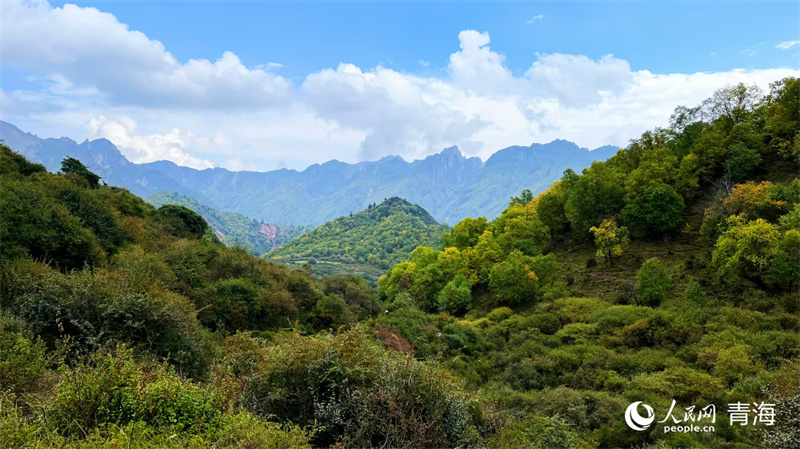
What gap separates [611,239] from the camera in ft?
106

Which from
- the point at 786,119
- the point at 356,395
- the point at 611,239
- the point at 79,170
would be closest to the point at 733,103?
the point at 786,119

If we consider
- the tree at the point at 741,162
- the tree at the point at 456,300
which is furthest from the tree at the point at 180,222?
the tree at the point at 741,162

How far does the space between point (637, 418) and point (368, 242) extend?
140 metres

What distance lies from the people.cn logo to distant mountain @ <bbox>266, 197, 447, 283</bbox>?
98.5 m

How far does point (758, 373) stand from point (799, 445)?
7017 millimetres

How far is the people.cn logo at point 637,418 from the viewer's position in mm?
10099

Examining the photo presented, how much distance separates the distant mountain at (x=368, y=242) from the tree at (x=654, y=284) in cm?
8671

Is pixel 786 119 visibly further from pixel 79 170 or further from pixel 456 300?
pixel 79 170

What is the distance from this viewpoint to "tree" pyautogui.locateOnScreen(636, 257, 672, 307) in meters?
24.2

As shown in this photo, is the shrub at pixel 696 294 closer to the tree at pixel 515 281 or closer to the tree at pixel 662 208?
the tree at pixel 662 208

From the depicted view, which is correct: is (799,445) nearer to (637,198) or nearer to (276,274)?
(276,274)

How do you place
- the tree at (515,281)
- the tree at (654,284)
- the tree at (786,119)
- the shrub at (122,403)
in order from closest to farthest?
the shrub at (122,403) < the tree at (654,284) < the tree at (786,119) < the tree at (515,281)

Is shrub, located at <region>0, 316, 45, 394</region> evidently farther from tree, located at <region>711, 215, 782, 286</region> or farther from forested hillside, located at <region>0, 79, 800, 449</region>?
tree, located at <region>711, 215, 782, 286</region>

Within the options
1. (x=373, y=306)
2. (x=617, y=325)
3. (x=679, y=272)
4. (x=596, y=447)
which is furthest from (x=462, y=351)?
(x=679, y=272)
